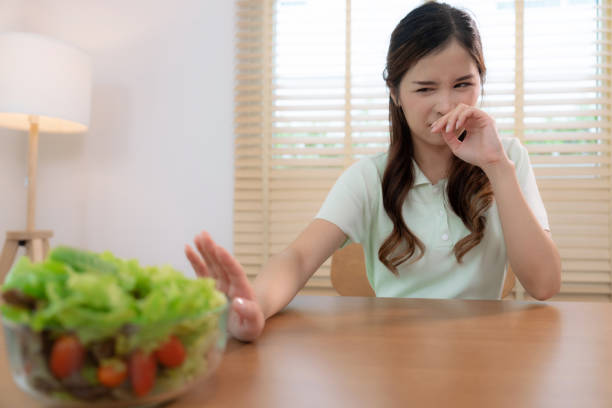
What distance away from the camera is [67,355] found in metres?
0.31

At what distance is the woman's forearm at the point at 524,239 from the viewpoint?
98 cm

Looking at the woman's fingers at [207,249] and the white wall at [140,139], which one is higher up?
the white wall at [140,139]

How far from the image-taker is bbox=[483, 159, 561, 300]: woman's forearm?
3.20 feet

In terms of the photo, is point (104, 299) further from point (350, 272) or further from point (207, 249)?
point (350, 272)

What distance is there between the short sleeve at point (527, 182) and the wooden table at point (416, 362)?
1.12ft

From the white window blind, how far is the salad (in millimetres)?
1799

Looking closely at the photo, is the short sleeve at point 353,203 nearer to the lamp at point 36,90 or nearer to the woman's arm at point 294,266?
the woman's arm at point 294,266

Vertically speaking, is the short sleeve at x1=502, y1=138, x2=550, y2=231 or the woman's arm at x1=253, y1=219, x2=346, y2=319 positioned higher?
the short sleeve at x1=502, y1=138, x2=550, y2=231

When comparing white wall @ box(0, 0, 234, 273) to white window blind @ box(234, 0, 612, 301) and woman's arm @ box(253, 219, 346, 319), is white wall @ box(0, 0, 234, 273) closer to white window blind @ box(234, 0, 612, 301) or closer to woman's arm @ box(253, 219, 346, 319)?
white window blind @ box(234, 0, 612, 301)

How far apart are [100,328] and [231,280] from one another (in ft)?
1.11

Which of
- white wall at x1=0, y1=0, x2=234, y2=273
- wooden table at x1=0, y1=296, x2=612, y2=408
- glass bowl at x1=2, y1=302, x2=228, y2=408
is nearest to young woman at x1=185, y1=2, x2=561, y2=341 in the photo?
wooden table at x1=0, y1=296, x2=612, y2=408

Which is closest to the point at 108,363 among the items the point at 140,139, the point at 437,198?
the point at 437,198

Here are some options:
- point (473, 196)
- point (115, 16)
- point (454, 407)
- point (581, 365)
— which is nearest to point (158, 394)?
point (454, 407)

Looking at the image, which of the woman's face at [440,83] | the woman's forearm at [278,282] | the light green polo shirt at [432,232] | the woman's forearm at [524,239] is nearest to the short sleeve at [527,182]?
the light green polo shirt at [432,232]
